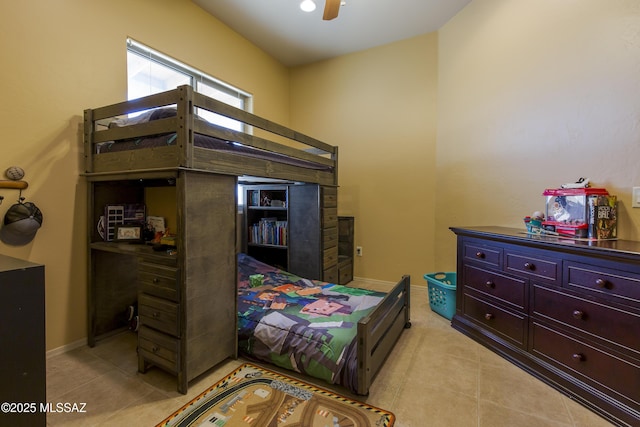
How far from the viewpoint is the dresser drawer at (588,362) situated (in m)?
1.37

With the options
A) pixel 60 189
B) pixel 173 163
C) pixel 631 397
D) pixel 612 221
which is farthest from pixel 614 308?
pixel 60 189

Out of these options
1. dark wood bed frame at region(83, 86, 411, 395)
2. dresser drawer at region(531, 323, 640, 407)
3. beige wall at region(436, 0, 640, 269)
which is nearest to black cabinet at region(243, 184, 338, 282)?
dark wood bed frame at region(83, 86, 411, 395)

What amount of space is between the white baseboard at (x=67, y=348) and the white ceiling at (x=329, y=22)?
10.4ft

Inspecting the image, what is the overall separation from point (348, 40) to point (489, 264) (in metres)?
2.99

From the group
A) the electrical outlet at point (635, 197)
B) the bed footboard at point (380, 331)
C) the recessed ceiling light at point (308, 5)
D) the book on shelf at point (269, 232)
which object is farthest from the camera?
the book on shelf at point (269, 232)

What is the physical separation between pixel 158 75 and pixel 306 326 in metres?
2.59

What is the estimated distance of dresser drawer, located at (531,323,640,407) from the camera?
137 centimetres

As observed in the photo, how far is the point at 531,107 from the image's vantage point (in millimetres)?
2371

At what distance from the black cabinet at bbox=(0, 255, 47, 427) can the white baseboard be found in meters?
1.20

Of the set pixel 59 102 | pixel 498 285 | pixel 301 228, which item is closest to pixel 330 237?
pixel 301 228

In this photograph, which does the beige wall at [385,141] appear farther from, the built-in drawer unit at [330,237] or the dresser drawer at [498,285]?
the dresser drawer at [498,285]

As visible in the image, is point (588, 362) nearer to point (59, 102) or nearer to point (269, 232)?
point (269, 232)

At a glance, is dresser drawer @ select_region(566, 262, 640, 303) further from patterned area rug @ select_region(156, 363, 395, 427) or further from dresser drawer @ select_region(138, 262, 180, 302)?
dresser drawer @ select_region(138, 262, 180, 302)

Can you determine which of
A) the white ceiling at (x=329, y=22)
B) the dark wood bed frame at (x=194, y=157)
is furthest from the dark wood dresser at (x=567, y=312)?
the white ceiling at (x=329, y=22)
